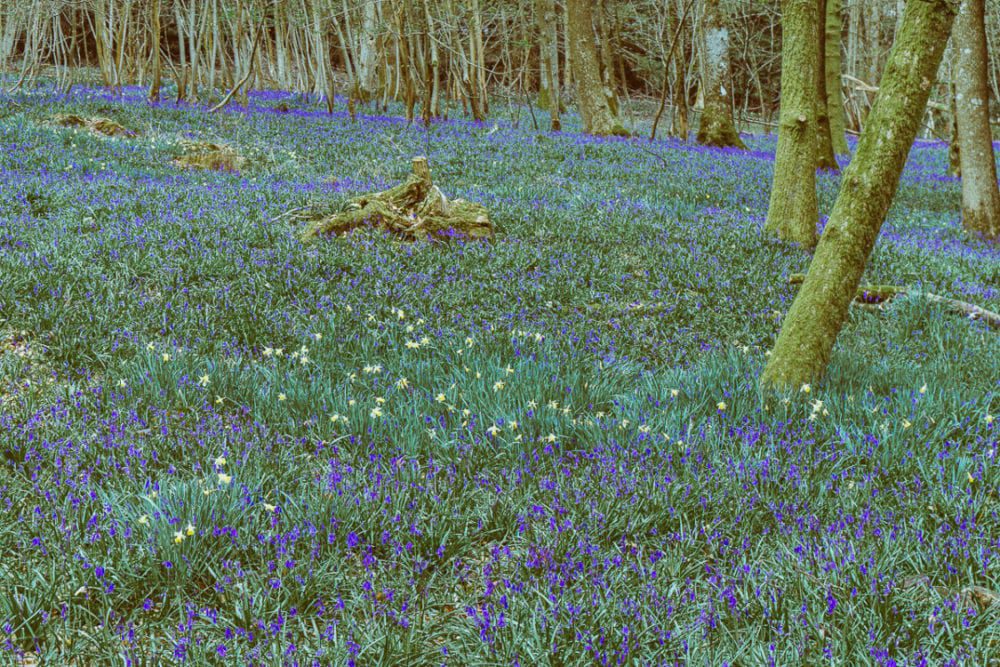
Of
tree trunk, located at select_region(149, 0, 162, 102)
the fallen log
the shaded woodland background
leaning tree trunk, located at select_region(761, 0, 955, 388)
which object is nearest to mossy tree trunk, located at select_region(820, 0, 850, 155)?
the shaded woodland background

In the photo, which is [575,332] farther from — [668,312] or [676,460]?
[676,460]

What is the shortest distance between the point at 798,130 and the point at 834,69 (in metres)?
12.1

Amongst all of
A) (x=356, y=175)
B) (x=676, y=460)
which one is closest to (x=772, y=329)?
(x=676, y=460)

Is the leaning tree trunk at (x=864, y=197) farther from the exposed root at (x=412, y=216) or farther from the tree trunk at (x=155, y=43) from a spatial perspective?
the tree trunk at (x=155, y=43)

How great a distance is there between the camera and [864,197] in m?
4.59

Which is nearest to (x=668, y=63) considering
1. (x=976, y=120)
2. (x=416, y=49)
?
(x=416, y=49)

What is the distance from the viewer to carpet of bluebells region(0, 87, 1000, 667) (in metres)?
2.56

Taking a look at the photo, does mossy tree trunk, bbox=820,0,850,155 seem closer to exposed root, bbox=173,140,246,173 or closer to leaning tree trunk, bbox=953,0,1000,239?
leaning tree trunk, bbox=953,0,1000,239

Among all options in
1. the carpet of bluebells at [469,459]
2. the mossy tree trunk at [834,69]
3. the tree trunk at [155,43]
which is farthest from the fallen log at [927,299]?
the tree trunk at [155,43]

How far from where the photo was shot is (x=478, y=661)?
2436 millimetres

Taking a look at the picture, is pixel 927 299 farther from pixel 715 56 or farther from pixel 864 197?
pixel 715 56

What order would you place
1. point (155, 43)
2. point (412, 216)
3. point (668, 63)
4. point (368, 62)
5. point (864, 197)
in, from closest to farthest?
point (864, 197)
point (412, 216)
point (668, 63)
point (155, 43)
point (368, 62)

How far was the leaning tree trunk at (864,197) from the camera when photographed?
445 centimetres

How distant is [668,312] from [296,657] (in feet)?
17.2
